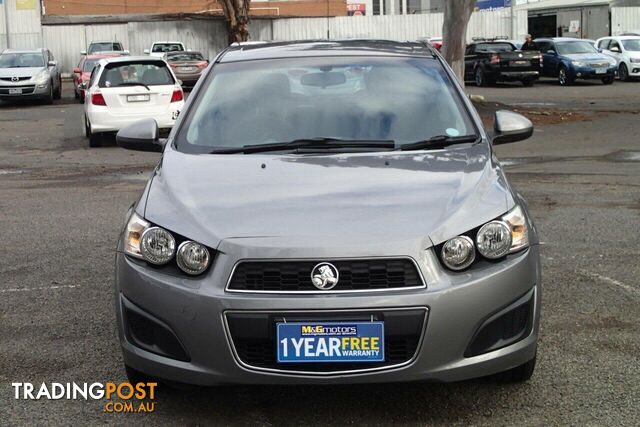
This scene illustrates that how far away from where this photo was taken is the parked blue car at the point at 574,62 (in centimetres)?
3250

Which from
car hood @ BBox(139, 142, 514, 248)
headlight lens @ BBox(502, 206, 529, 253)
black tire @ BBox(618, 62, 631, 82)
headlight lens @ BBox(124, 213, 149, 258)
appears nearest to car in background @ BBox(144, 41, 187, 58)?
black tire @ BBox(618, 62, 631, 82)

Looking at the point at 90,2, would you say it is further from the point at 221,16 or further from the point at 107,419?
the point at 107,419

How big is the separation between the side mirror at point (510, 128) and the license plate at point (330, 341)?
215cm

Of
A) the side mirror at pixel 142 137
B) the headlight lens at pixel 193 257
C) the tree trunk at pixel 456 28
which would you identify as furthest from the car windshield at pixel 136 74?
the headlight lens at pixel 193 257

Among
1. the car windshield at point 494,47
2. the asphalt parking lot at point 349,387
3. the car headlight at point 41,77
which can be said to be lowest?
the car headlight at point 41,77

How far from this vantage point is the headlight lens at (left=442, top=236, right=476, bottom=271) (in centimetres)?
401

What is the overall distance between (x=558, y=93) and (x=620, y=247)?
22.2 metres

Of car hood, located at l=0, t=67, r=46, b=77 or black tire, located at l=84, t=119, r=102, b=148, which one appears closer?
black tire, located at l=84, t=119, r=102, b=148

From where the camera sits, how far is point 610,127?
18.4 meters

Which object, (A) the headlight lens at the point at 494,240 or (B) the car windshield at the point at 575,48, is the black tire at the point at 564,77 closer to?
(B) the car windshield at the point at 575,48

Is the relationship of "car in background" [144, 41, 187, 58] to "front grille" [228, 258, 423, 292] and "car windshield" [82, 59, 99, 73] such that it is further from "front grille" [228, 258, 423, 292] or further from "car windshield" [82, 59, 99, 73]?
"front grille" [228, 258, 423, 292]

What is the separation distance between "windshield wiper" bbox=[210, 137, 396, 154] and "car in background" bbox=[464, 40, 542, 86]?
28486 millimetres

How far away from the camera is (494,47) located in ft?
113

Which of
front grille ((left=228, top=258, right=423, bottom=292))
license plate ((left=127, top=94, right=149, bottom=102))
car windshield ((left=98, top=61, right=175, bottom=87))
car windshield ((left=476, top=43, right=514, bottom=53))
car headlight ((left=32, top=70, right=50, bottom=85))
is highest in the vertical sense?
front grille ((left=228, top=258, right=423, bottom=292))
